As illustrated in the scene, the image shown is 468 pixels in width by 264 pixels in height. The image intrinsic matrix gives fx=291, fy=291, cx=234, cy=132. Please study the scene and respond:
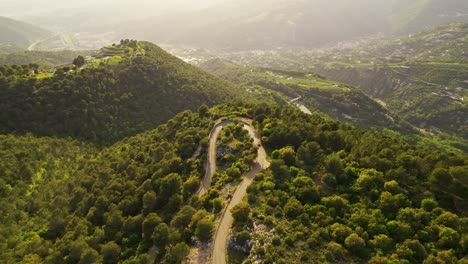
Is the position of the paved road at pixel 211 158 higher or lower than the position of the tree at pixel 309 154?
lower

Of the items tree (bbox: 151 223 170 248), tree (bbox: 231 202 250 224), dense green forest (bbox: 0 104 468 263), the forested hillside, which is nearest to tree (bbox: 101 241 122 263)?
dense green forest (bbox: 0 104 468 263)

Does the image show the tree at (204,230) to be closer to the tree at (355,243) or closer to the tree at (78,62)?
the tree at (355,243)

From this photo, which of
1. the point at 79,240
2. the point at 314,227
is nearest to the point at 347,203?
the point at 314,227

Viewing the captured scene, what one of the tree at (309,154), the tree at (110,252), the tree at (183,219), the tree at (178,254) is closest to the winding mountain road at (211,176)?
the tree at (178,254)

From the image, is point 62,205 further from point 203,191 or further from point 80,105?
point 80,105

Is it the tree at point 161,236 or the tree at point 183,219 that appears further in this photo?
the tree at point 183,219
